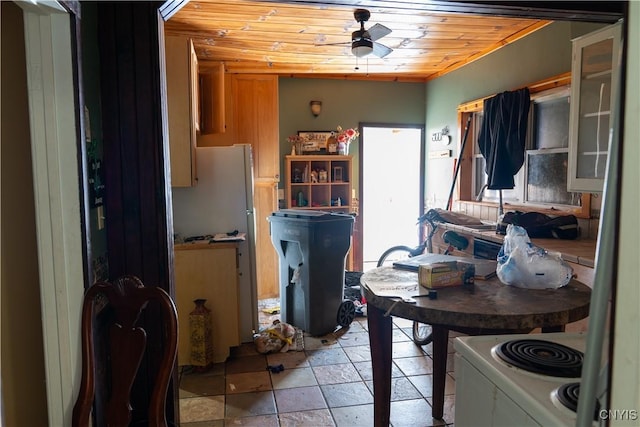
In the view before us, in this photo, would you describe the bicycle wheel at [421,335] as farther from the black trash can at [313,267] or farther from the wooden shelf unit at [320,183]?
the wooden shelf unit at [320,183]

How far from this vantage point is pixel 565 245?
2.75 m

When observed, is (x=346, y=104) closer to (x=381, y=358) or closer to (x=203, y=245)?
(x=203, y=245)

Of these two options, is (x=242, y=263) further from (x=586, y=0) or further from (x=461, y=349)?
(x=586, y=0)

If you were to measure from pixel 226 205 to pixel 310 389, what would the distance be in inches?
60.3

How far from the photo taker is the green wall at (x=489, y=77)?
3256 millimetres

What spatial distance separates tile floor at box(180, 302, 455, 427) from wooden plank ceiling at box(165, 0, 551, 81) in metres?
2.28

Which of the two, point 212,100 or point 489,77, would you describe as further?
point 489,77

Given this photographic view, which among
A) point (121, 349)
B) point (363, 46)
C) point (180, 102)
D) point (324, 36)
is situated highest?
point (324, 36)

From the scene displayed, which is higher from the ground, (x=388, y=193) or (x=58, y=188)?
(x=58, y=188)

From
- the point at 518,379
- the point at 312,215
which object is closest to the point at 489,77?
the point at 312,215

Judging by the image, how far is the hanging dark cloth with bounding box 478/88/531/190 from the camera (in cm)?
353

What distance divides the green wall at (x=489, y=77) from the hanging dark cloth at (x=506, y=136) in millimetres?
191

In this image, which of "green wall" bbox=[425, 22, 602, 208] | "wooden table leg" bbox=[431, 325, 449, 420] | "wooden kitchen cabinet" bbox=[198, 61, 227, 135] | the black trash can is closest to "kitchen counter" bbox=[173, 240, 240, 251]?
the black trash can

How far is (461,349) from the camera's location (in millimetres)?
1199
